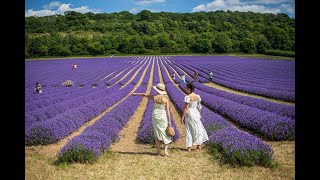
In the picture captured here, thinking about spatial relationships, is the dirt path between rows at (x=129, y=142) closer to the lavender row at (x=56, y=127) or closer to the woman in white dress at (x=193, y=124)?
the woman in white dress at (x=193, y=124)

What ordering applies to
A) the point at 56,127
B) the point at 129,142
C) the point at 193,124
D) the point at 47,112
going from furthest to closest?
A: the point at 47,112 < the point at 56,127 < the point at 129,142 < the point at 193,124

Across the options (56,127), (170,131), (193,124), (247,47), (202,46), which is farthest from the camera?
(202,46)

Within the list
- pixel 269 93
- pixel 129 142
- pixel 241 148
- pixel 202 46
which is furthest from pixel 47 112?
pixel 202 46

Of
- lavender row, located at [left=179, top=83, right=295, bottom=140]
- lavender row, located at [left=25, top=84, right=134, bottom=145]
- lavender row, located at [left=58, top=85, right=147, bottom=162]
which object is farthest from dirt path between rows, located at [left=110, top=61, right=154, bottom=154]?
lavender row, located at [left=179, top=83, right=295, bottom=140]

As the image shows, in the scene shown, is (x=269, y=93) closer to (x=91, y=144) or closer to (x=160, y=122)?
(x=160, y=122)

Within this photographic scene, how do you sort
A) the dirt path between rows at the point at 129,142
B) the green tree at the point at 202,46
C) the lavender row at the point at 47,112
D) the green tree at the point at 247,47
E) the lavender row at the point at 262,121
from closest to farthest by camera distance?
1. the dirt path between rows at the point at 129,142
2. the lavender row at the point at 262,121
3. the lavender row at the point at 47,112
4. the green tree at the point at 247,47
5. the green tree at the point at 202,46

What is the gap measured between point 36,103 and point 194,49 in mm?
75259

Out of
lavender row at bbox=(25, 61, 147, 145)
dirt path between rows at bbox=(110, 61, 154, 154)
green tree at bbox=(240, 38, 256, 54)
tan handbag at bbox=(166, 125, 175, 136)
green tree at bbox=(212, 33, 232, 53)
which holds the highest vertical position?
green tree at bbox=(212, 33, 232, 53)

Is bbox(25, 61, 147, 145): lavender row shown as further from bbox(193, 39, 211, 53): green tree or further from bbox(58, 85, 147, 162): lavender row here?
bbox(193, 39, 211, 53): green tree

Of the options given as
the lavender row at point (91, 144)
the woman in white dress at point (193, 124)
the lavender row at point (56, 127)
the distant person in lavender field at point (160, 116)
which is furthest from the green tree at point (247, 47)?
the distant person in lavender field at point (160, 116)

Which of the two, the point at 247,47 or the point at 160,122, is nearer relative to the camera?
the point at 160,122

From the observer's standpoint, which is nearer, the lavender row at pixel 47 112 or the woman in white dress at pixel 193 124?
the woman in white dress at pixel 193 124
